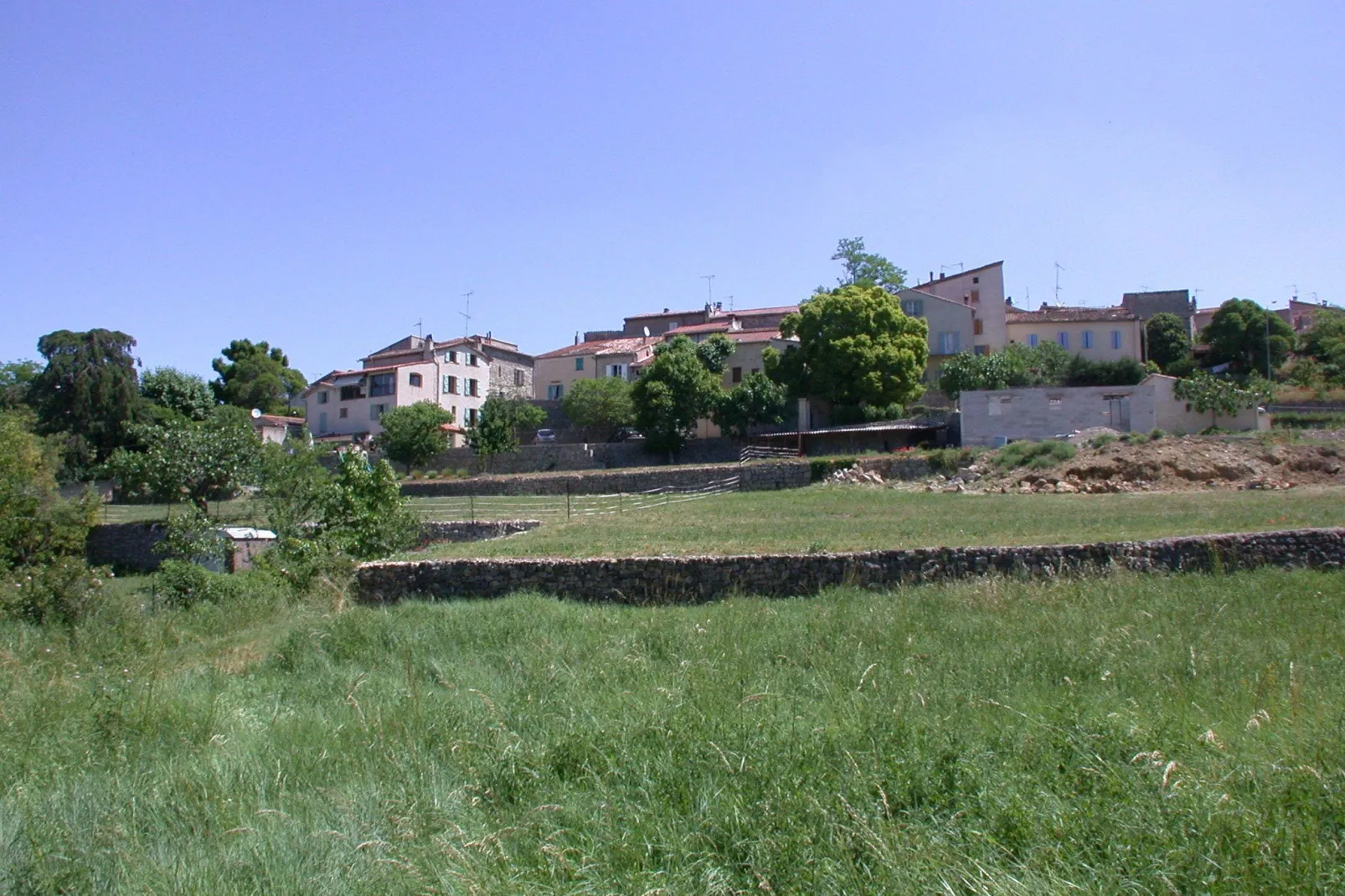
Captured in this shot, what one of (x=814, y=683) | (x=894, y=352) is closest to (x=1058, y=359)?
(x=894, y=352)

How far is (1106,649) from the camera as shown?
891 centimetres

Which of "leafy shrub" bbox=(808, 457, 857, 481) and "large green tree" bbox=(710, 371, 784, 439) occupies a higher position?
"large green tree" bbox=(710, 371, 784, 439)

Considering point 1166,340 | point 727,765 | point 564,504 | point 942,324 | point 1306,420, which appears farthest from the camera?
point 1166,340

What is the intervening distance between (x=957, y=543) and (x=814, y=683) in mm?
9832

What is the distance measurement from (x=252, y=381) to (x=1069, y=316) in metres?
64.2

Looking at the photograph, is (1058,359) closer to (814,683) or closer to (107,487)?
(814,683)

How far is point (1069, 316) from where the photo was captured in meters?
61.2

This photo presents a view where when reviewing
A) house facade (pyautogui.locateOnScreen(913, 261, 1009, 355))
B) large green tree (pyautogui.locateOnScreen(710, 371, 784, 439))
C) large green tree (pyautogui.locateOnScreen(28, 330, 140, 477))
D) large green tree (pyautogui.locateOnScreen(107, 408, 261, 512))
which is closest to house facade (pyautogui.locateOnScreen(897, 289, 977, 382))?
house facade (pyautogui.locateOnScreen(913, 261, 1009, 355))

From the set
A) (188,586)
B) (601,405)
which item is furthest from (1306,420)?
(188,586)

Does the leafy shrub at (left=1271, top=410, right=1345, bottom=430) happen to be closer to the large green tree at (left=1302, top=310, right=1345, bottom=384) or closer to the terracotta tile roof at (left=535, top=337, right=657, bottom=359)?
the large green tree at (left=1302, top=310, right=1345, bottom=384)

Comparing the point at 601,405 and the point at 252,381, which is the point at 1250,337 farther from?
the point at 252,381

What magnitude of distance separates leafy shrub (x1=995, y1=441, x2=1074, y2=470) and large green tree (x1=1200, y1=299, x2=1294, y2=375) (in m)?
30.2

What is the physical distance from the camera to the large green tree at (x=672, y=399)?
5241 cm

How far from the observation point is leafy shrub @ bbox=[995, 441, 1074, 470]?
33969 mm
